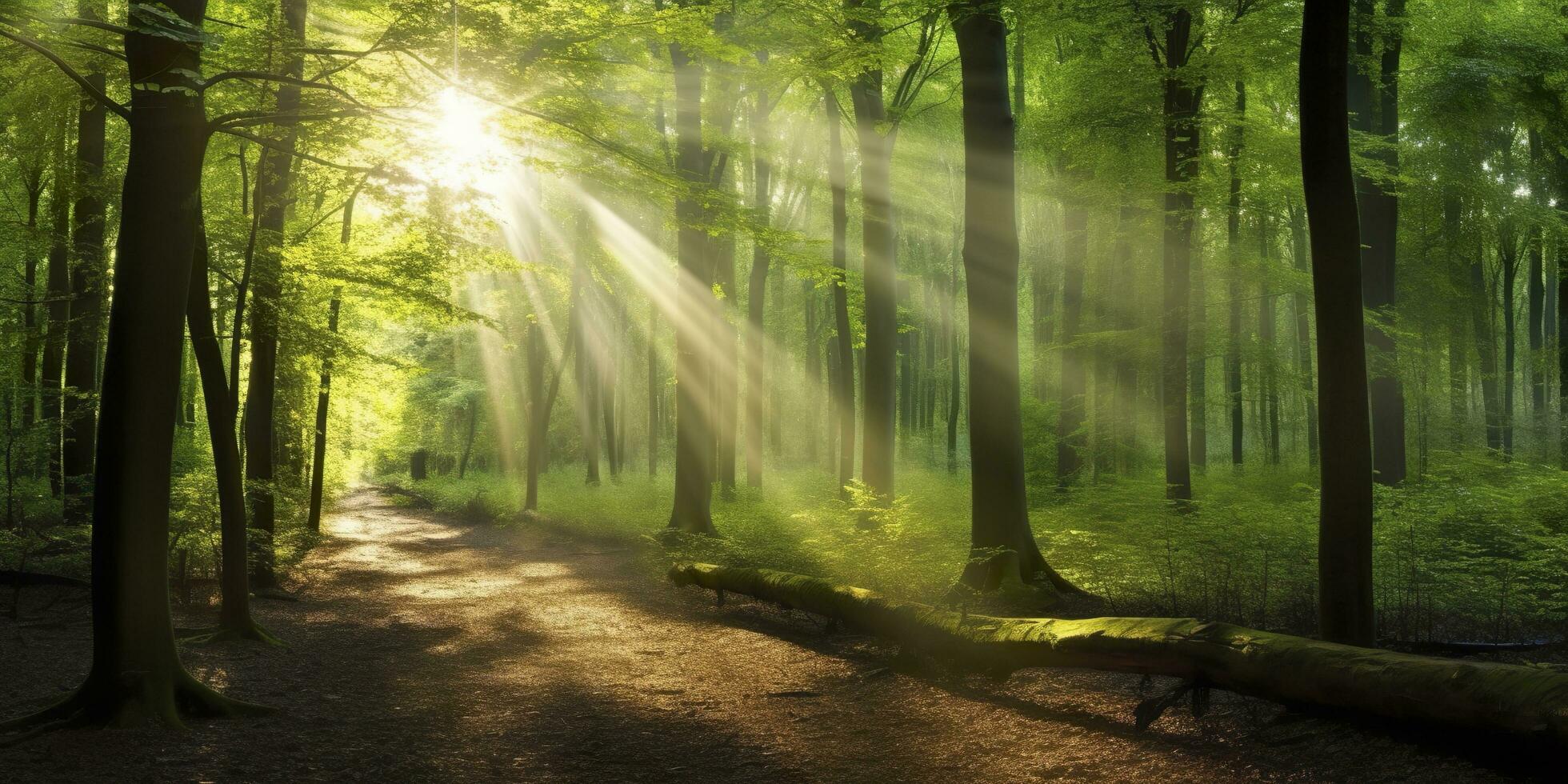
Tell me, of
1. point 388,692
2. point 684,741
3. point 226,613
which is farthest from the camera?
point 226,613

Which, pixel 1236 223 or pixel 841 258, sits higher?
pixel 1236 223

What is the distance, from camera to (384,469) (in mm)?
58438

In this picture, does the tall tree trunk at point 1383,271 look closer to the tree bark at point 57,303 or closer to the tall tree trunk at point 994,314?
the tall tree trunk at point 994,314

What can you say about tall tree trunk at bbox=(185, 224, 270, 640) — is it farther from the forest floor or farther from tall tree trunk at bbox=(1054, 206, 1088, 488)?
tall tree trunk at bbox=(1054, 206, 1088, 488)

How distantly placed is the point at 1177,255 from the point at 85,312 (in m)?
16.3

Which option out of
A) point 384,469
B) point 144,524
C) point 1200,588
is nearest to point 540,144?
point 144,524

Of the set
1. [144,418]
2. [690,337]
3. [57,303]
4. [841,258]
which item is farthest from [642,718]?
[57,303]

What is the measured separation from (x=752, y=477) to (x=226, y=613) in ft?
59.6

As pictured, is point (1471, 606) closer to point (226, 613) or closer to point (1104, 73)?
point (1104, 73)

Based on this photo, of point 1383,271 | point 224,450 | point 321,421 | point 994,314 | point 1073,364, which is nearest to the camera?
point 224,450

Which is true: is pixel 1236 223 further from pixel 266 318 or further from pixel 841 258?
pixel 266 318

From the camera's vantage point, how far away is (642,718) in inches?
261

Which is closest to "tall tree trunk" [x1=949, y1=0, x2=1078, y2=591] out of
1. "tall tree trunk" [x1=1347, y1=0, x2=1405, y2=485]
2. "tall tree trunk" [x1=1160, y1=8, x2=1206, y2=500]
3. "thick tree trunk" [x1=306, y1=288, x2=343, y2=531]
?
"tall tree trunk" [x1=1160, y1=8, x2=1206, y2=500]

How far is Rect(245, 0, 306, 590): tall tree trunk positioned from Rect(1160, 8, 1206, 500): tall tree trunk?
39.6 feet
